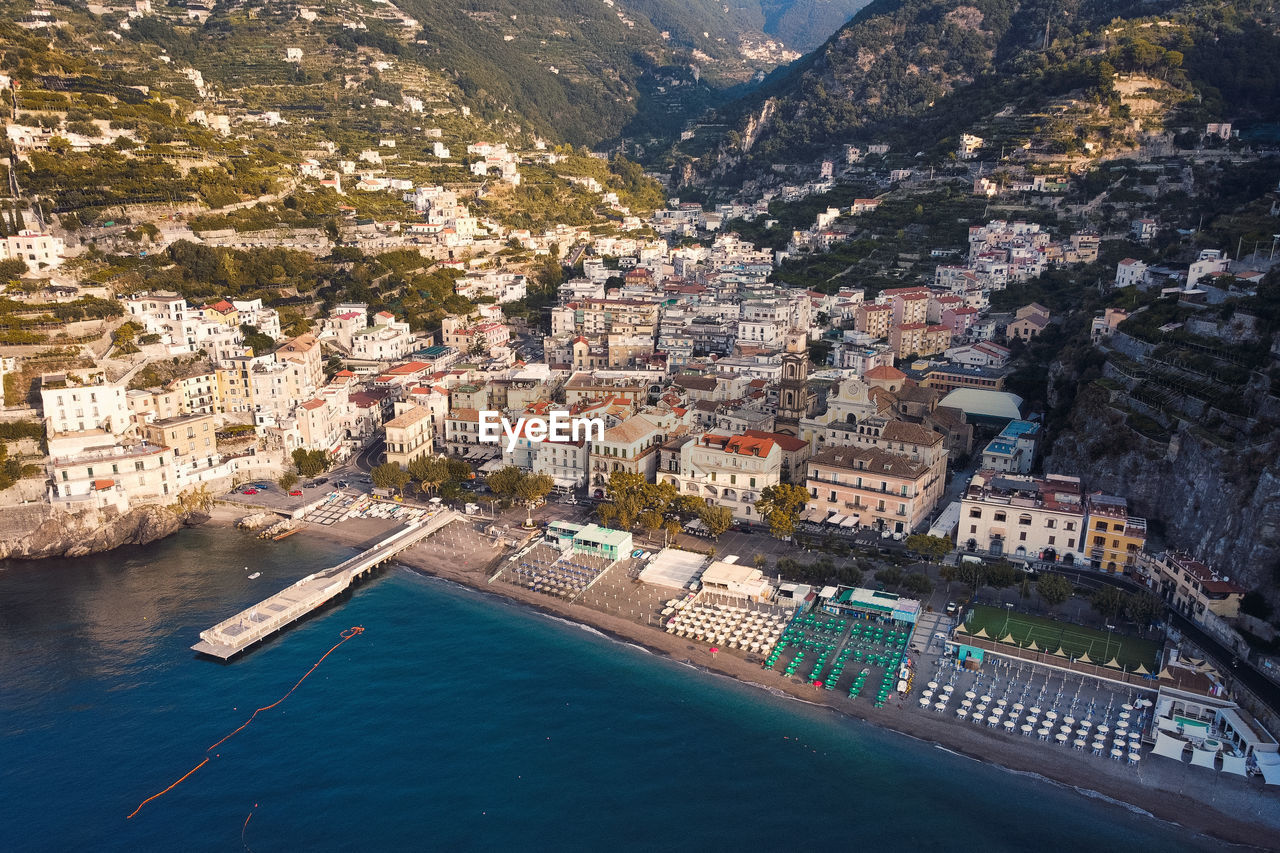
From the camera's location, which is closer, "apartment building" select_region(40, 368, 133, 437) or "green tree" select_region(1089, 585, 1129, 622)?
"green tree" select_region(1089, 585, 1129, 622)

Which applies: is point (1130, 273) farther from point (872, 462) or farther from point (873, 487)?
point (873, 487)

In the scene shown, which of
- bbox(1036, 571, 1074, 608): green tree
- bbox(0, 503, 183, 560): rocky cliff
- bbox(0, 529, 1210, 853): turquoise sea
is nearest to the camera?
bbox(0, 529, 1210, 853): turquoise sea

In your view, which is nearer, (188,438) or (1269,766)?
(1269,766)

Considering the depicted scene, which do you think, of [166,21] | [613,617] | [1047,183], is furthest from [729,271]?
[166,21]

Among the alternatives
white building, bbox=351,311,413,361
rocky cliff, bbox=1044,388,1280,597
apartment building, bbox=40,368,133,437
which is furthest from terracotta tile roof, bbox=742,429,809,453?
apartment building, bbox=40,368,133,437

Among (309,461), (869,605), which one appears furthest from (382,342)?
(869,605)

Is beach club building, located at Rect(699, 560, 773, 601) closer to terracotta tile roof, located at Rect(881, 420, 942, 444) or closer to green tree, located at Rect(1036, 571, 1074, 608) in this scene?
green tree, located at Rect(1036, 571, 1074, 608)
